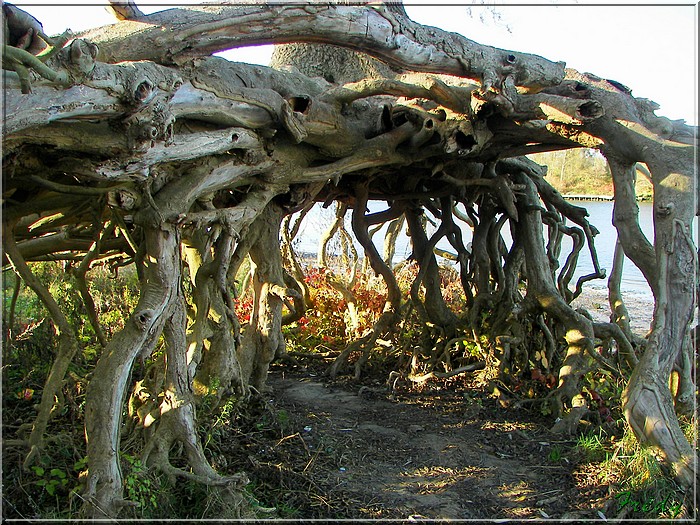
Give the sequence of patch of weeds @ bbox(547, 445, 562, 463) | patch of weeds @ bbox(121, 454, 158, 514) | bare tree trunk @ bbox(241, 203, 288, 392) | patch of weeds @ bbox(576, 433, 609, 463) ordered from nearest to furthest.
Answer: patch of weeds @ bbox(121, 454, 158, 514) → patch of weeds @ bbox(576, 433, 609, 463) → patch of weeds @ bbox(547, 445, 562, 463) → bare tree trunk @ bbox(241, 203, 288, 392)

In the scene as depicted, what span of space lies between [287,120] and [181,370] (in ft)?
5.29

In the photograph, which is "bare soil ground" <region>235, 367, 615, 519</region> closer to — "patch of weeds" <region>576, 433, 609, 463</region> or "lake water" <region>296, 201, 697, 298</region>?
"patch of weeds" <region>576, 433, 609, 463</region>

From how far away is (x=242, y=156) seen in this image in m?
4.26

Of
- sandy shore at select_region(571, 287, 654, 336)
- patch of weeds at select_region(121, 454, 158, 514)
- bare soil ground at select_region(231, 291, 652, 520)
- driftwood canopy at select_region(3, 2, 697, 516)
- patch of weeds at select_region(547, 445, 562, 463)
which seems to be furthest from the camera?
sandy shore at select_region(571, 287, 654, 336)

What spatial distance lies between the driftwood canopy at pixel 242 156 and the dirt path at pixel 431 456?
1.86 feet

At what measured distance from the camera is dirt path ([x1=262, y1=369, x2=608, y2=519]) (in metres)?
4.34

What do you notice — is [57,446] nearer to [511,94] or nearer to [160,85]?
[160,85]

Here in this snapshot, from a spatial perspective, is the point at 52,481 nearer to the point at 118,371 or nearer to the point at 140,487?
the point at 140,487

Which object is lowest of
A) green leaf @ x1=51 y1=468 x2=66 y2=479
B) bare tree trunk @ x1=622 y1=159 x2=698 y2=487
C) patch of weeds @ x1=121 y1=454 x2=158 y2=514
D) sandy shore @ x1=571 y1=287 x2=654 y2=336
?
sandy shore @ x1=571 y1=287 x2=654 y2=336

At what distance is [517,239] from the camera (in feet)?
22.9

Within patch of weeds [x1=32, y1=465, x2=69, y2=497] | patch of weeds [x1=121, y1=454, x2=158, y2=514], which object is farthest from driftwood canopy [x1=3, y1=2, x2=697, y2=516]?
patch of weeds [x1=32, y1=465, x2=69, y2=497]

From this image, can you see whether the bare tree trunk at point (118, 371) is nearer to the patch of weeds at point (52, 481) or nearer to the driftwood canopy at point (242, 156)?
the driftwood canopy at point (242, 156)

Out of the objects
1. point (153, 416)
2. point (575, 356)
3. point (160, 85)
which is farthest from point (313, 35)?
point (575, 356)

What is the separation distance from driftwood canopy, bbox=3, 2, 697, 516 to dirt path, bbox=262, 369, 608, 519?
1.86 ft
